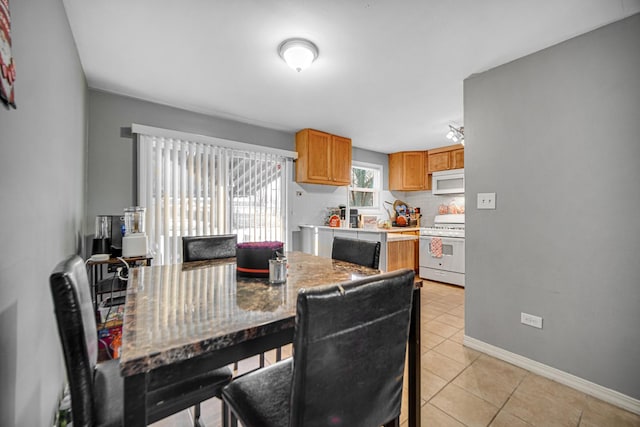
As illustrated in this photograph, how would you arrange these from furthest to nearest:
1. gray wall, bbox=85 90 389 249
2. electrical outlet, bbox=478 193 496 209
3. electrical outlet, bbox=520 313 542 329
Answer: gray wall, bbox=85 90 389 249 < electrical outlet, bbox=478 193 496 209 < electrical outlet, bbox=520 313 542 329

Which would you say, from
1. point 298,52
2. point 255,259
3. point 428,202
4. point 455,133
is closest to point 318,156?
point 455,133

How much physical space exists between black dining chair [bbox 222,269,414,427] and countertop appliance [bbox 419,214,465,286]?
372 cm

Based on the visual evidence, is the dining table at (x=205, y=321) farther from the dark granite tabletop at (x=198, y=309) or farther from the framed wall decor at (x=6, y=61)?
the framed wall decor at (x=6, y=61)

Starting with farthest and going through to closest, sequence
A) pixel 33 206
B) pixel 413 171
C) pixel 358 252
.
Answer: pixel 413 171
pixel 358 252
pixel 33 206

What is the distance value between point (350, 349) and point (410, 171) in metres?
5.03

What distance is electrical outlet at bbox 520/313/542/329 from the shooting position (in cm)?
197

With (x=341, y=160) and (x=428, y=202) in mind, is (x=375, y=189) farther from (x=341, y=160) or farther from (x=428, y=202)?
(x=341, y=160)

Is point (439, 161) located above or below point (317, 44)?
below

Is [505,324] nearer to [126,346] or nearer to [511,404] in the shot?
[511,404]

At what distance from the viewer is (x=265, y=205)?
3.83 metres

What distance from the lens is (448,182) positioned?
16.0 ft

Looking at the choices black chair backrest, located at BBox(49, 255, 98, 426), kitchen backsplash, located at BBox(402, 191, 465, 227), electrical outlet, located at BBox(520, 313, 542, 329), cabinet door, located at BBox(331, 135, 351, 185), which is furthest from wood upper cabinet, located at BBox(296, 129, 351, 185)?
black chair backrest, located at BBox(49, 255, 98, 426)

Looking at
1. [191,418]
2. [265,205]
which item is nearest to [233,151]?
[265,205]

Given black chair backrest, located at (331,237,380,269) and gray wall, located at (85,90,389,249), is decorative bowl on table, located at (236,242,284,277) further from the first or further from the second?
gray wall, located at (85,90,389,249)
